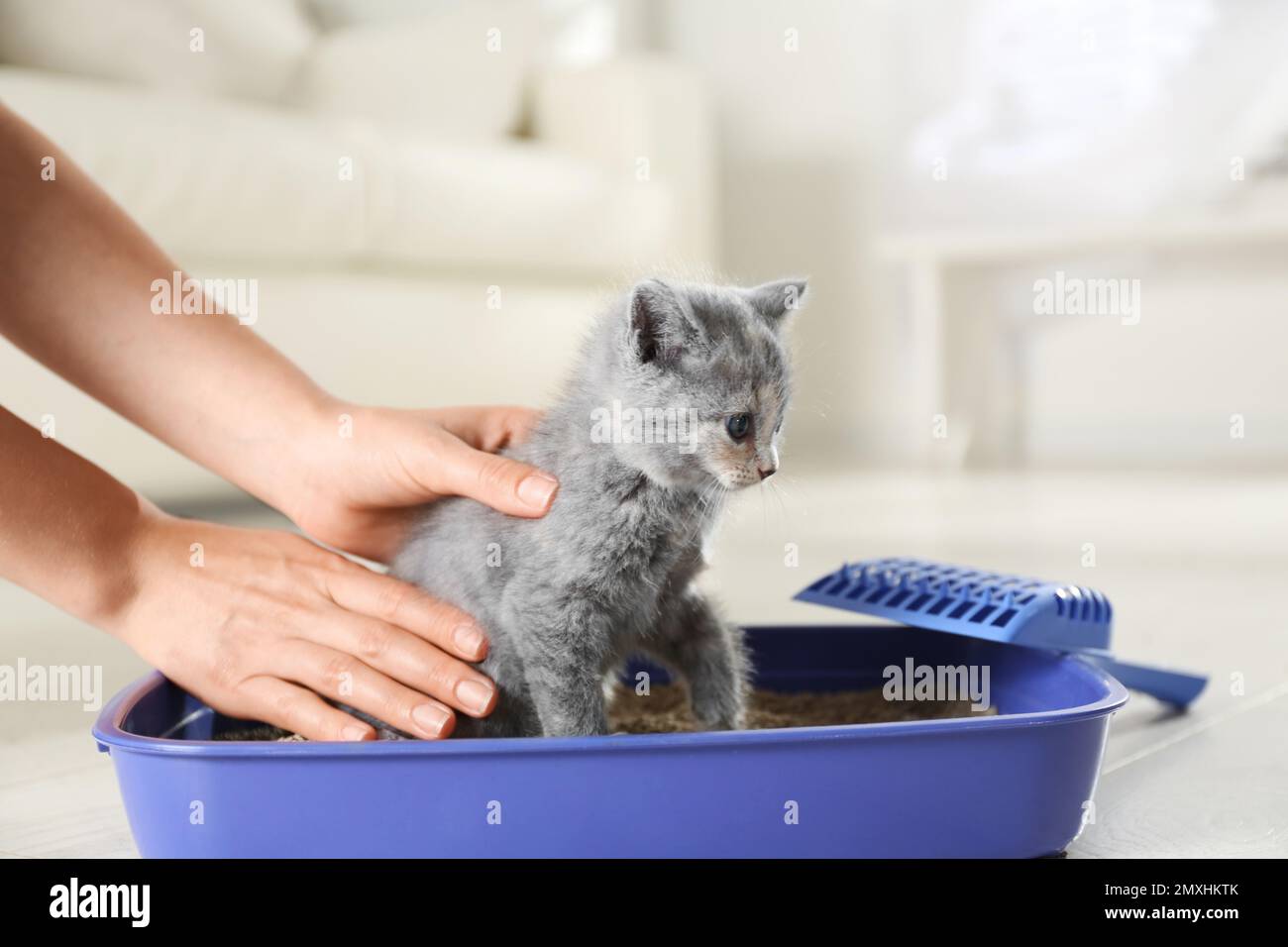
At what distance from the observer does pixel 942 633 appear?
4.48 feet

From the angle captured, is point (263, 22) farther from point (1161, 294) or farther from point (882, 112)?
point (1161, 294)

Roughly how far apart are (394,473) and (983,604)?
1.77 feet

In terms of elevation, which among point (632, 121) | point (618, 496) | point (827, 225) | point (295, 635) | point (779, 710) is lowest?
point (779, 710)

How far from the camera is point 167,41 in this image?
310 centimetres

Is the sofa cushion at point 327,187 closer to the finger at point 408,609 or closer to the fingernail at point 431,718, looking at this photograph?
the finger at point 408,609

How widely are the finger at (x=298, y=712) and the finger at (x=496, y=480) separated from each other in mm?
207

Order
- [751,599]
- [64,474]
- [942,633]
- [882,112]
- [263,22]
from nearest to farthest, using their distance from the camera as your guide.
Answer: [64,474] < [942,633] < [751,599] < [263,22] < [882,112]

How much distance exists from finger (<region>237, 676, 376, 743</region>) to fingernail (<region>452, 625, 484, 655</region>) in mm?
97

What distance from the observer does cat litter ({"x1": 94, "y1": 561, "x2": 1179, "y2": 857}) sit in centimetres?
90

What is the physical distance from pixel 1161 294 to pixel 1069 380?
38cm

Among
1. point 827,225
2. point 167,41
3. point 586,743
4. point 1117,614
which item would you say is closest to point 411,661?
point 586,743

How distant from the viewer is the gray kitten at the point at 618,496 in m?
1.05

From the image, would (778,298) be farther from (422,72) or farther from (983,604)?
(422,72)

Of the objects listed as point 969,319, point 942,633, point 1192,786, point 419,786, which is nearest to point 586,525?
point 419,786
